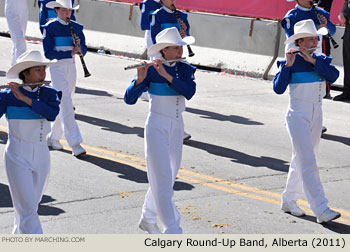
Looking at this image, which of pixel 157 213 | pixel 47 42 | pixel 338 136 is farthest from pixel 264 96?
pixel 157 213

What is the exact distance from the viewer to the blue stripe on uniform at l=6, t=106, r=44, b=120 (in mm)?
8383

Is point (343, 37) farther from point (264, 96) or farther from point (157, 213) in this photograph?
point (157, 213)

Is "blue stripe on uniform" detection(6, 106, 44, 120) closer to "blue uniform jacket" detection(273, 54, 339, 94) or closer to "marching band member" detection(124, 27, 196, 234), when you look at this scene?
"marching band member" detection(124, 27, 196, 234)

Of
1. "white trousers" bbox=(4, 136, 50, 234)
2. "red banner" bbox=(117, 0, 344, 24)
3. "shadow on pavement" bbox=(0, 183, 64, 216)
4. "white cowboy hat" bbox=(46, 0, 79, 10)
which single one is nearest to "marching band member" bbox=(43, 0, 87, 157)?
"white cowboy hat" bbox=(46, 0, 79, 10)

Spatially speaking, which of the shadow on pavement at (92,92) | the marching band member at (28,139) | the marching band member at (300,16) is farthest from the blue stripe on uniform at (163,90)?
the shadow on pavement at (92,92)

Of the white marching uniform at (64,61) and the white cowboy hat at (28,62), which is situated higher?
the white cowboy hat at (28,62)

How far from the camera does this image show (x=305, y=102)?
9938 mm

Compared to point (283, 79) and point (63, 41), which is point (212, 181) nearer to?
point (283, 79)

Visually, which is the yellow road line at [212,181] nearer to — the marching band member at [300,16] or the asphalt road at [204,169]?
the asphalt road at [204,169]

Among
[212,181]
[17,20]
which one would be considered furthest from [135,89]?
[17,20]

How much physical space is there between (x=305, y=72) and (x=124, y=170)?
3109 mm

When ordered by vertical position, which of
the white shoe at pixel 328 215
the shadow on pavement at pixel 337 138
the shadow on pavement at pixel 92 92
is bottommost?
the shadow on pavement at pixel 92 92

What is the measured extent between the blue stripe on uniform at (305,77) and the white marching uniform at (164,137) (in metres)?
1.43

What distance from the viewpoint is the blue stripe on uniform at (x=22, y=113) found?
8383 millimetres
